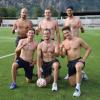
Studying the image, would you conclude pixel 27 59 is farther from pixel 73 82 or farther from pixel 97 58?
pixel 97 58

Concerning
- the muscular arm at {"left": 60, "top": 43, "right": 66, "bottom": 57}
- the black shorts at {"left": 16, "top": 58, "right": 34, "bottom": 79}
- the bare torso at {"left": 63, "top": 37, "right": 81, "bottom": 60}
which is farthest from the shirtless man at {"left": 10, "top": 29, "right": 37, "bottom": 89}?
the bare torso at {"left": 63, "top": 37, "right": 81, "bottom": 60}

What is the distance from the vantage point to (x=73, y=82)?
10.2 m

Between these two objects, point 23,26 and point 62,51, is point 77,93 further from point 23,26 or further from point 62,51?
point 23,26

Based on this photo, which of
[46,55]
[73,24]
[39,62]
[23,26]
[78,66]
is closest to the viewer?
[78,66]

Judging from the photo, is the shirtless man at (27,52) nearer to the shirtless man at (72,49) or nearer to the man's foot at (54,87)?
the shirtless man at (72,49)

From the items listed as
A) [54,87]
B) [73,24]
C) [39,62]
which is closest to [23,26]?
[73,24]

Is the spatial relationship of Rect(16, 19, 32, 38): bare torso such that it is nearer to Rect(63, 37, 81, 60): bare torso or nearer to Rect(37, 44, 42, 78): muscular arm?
Rect(37, 44, 42, 78): muscular arm

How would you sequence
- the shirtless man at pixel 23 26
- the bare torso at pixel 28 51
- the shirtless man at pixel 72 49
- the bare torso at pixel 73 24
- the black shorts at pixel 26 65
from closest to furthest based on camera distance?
the shirtless man at pixel 72 49 < the black shorts at pixel 26 65 < the bare torso at pixel 28 51 < the bare torso at pixel 73 24 < the shirtless man at pixel 23 26

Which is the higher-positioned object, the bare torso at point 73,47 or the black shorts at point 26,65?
the bare torso at point 73,47

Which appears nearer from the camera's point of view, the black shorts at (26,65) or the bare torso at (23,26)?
the black shorts at (26,65)

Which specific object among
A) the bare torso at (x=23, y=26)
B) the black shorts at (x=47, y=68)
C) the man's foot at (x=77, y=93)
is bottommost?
the man's foot at (x=77, y=93)

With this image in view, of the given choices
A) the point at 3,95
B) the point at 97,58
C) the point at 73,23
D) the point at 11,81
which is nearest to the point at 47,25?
the point at 73,23

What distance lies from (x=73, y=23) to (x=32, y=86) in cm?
221

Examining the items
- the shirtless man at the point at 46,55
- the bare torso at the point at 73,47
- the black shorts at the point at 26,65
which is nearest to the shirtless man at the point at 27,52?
the black shorts at the point at 26,65
